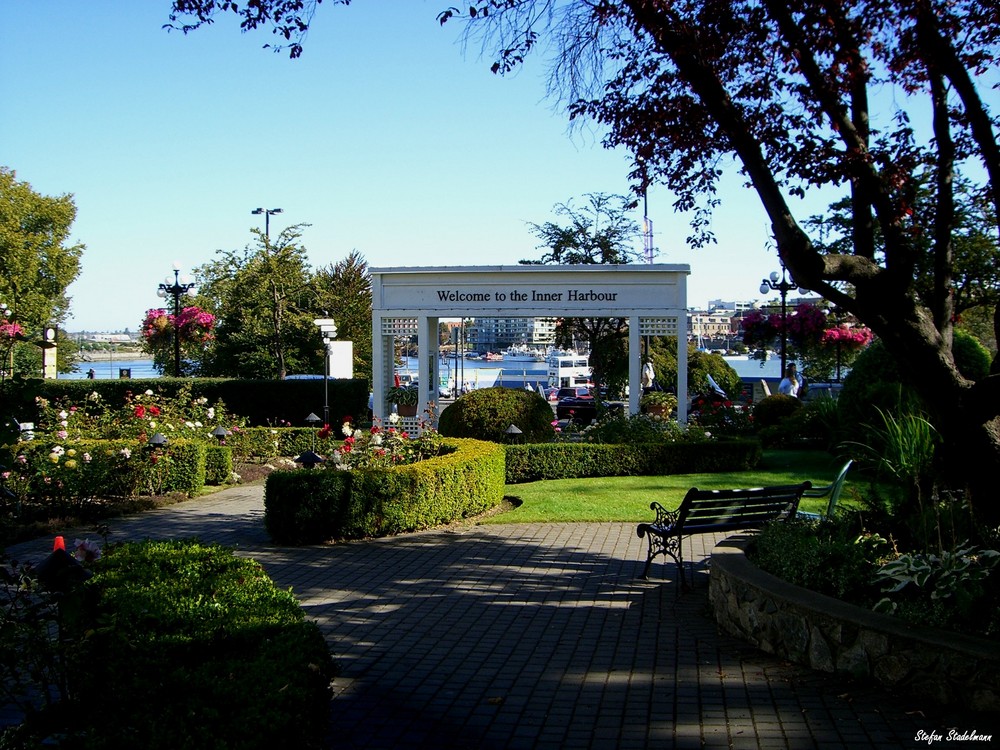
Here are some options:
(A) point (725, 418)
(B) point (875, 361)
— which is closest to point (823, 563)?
(B) point (875, 361)

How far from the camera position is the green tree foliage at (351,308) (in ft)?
122

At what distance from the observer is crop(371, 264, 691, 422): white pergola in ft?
75.0

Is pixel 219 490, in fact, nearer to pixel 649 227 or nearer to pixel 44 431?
pixel 44 431

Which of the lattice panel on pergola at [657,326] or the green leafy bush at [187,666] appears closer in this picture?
→ the green leafy bush at [187,666]

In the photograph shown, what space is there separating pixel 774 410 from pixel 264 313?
2189 cm

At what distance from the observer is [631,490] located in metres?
14.9

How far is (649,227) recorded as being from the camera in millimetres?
39094

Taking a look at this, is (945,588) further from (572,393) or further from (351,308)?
(351,308)

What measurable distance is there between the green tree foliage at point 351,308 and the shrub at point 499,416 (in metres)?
18.9

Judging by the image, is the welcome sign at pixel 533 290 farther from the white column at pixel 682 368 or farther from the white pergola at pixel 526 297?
the white column at pixel 682 368

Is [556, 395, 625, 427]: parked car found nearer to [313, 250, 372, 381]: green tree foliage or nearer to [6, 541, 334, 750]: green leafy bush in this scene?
[313, 250, 372, 381]: green tree foliage

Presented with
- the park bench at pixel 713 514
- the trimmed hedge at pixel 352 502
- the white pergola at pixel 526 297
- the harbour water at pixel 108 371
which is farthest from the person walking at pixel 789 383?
the harbour water at pixel 108 371

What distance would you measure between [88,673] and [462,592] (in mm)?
4400

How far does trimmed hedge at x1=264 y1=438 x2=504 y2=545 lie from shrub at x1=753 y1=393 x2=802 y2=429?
1177 cm
